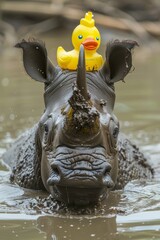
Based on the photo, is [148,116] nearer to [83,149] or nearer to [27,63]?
[27,63]

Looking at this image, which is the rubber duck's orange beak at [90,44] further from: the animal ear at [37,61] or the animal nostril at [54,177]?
the animal nostril at [54,177]

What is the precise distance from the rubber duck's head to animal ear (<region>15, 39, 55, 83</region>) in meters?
0.31

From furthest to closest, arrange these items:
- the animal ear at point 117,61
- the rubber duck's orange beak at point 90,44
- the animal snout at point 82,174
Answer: the animal ear at point 117,61 < the rubber duck's orange beak at point 90,44 < the animal snout at point 82,174

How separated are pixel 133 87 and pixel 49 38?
382 inches

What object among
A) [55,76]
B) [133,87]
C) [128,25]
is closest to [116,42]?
[55,76]

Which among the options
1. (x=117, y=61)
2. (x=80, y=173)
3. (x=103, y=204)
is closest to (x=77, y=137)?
(x=80, y=173)

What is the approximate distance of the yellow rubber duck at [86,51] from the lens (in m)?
6.50

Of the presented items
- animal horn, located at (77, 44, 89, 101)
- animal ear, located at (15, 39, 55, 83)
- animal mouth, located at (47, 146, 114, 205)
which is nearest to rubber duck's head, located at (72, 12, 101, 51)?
animal ear, located at (15, 39, 55, 83)

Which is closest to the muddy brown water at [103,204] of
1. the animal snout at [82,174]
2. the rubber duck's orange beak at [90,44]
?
the animal snout at [82,174]

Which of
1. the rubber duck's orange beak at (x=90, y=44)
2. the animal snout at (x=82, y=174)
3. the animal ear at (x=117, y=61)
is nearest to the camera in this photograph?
the animal snout at (x=82, y=174)

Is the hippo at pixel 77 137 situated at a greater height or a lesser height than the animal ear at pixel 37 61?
lesser

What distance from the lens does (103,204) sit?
20.2 ft

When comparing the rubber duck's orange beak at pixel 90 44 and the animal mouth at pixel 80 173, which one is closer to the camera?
the animal mouth at pixel 80 173

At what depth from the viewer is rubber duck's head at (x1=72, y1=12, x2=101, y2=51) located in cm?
650
